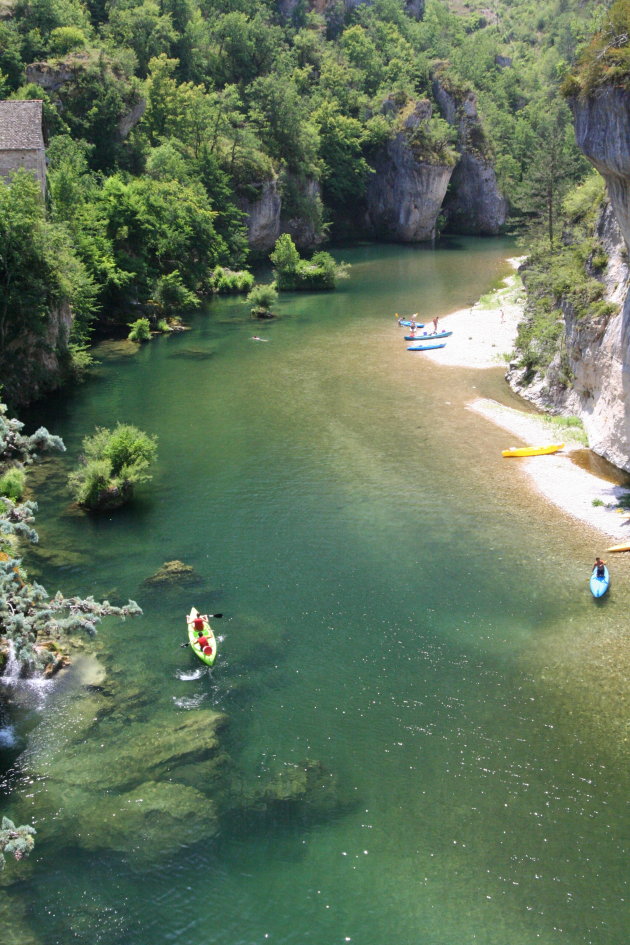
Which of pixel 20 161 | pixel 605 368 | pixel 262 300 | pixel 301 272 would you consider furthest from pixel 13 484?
pixel 301 272

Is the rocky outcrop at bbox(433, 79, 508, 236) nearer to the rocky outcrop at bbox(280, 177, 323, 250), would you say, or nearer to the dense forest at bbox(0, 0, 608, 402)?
the dense forest at bbox(0, 0, 608, 402)

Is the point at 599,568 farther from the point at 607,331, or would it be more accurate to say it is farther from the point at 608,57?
the point at 608,57

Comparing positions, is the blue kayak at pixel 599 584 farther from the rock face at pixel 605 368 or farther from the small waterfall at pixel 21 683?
the small waterfall at pixel 21 683

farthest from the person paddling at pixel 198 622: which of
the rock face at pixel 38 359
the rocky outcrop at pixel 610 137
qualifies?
the rocky outcrop at pixel 610 137

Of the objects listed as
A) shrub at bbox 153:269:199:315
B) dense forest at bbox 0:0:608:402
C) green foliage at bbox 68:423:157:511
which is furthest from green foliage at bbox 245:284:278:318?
green foliage at bbox 68:423:157:511

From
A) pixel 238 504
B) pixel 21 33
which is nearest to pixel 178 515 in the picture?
pixel 238 504
